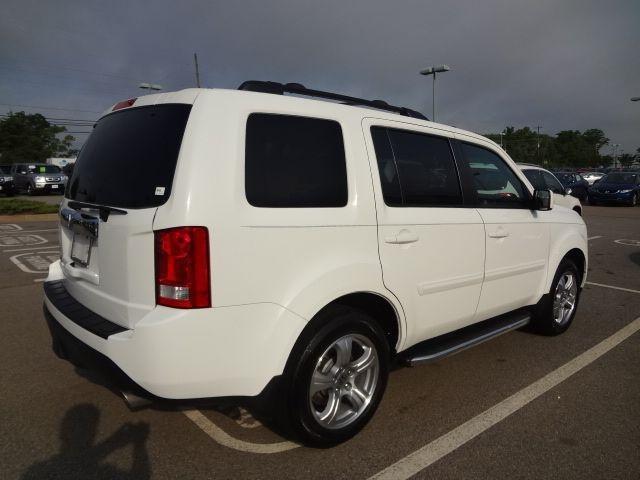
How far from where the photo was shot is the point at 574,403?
3193 millimetres

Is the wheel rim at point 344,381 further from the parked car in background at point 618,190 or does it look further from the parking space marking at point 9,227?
the parked car in background at point 618,190

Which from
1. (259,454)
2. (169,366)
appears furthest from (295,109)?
(259,454)

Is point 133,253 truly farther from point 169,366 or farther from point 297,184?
point 297,184

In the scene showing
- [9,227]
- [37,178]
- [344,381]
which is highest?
[37,178]

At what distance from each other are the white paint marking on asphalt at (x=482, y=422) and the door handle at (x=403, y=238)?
1.18 m

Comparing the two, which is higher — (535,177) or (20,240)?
(535,177)

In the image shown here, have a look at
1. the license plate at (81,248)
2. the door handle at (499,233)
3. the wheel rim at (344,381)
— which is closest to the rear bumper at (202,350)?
the wheel rim at (344,381)

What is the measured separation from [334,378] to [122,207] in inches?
57.6

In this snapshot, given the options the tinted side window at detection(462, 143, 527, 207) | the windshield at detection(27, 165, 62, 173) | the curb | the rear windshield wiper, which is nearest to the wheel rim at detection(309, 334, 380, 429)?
the rear windshield wiper

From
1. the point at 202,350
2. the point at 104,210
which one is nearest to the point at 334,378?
the point at 202,350

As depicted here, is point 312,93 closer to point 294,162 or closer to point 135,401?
point 294,162

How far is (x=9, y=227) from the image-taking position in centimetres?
1274

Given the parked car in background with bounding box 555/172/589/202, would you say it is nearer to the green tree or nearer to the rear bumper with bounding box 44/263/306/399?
the rear bumper with bounding box 44/263/306/399

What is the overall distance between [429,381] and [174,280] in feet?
7.37
